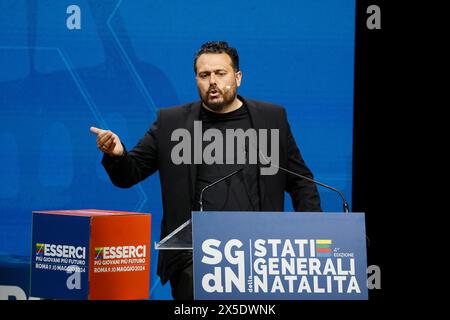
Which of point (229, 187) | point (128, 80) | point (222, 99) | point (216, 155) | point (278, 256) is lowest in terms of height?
point (278, 256)

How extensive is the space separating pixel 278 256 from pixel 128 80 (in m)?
2.19

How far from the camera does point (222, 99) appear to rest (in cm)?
397

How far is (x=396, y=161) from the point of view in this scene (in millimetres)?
4609

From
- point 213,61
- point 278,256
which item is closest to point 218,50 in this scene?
point 213,61

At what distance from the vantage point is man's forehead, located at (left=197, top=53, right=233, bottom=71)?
3.92m

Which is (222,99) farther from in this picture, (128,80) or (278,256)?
(278,256)

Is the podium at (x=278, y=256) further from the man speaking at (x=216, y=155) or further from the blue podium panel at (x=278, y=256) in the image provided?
the man speaking at (x=216, y=155)

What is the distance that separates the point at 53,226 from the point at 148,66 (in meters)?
1.55

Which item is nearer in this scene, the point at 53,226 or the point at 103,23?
the point at 53,226
